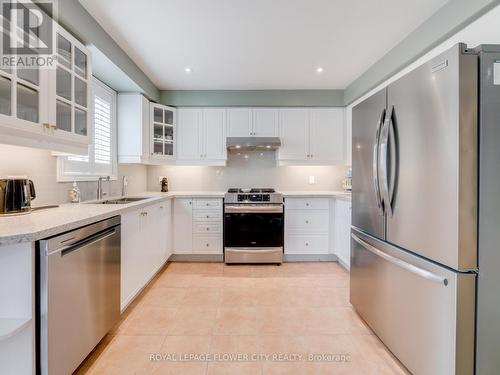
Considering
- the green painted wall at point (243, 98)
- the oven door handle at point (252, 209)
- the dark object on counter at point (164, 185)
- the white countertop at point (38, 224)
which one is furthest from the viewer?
the dark object on counter at point (164, 185)

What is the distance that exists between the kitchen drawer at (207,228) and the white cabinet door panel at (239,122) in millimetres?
1322

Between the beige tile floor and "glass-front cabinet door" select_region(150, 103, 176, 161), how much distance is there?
167 centimetres

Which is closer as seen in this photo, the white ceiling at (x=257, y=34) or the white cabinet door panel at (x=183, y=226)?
the white ceiling at (x=257, y=34)

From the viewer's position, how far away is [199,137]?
377cm

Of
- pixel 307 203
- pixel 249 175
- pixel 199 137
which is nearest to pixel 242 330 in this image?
pixel 307 203

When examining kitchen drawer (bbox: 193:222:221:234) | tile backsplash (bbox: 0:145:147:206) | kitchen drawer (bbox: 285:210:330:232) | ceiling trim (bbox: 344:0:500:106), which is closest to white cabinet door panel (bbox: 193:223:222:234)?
kitchen drawer (bbox: 193:222:221:234)

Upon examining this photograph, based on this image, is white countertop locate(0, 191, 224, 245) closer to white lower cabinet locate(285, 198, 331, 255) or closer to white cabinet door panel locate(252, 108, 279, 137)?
→ white lower cabinet locate(285, 198, 331, 255)

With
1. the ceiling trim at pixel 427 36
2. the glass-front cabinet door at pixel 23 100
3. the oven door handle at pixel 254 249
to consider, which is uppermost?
the ceiling trim at pixel 427 36

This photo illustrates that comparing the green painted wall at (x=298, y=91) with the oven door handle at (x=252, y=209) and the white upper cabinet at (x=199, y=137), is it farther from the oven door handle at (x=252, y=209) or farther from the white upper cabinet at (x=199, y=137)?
the oven door handle at (x=252, y=209)

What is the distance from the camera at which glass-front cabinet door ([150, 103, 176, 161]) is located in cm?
348

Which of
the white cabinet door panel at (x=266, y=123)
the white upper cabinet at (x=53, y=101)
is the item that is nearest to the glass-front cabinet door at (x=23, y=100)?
the white upper cabinet at (x=53, y=101)

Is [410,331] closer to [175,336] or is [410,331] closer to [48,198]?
[175,336]

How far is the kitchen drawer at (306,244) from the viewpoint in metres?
3.56

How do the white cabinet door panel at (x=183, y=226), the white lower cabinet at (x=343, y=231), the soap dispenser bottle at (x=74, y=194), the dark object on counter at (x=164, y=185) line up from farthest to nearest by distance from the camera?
the dark object on counter at (x=164, y=185) → the white cabinet door panel at (x=183, y=226) → the white lower cabinet at (x=343, y=231) → the soap dispenser bottle at (x=74, y=194)
